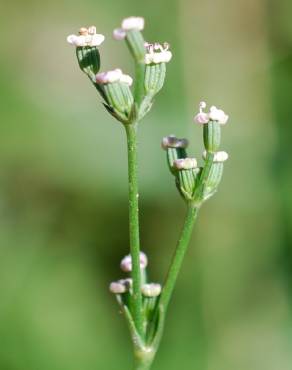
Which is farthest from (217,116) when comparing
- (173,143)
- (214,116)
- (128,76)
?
(128,76)

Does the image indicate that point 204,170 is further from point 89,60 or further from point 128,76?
point 89,60

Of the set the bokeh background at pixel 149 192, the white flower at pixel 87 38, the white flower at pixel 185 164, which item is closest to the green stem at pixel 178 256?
the white flower at pixel 185 164

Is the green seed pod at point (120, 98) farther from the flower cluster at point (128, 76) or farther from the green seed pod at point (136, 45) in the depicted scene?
the green seed pod at point (136, 45)

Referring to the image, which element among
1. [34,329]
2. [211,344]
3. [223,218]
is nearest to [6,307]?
[34,329]

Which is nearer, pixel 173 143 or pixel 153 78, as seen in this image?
pixel 153 78

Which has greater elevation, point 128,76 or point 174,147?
point 128,76

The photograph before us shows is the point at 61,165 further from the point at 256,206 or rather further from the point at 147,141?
the point at 256,206

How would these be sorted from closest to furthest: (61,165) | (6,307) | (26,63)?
(6,307) < (61,165) < (26,63)
